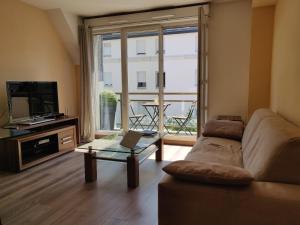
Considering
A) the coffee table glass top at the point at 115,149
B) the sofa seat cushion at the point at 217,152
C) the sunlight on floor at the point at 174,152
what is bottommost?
the sunlight on floor at the point at 174,152

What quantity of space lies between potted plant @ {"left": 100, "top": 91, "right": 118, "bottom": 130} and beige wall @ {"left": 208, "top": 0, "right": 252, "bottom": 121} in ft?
6.15

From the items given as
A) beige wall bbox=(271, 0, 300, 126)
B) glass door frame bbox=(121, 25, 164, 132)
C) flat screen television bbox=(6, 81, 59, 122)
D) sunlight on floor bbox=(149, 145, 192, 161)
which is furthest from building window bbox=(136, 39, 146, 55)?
beige wall bbox=(271, 0, 300, 126)

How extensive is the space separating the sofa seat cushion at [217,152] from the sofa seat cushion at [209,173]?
2.33 ft

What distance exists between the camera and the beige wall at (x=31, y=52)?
3471 mm

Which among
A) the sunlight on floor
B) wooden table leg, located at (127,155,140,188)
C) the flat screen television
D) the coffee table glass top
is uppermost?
the flat screen television

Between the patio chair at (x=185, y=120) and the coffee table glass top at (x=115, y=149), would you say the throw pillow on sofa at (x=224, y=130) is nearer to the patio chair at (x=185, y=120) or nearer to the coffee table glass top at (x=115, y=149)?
the coffee table glass top at (x=115, y=149)

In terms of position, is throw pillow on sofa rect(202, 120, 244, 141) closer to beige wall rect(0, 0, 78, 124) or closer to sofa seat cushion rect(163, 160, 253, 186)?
sofa seat cushion rect(163, 160, 253, 186)

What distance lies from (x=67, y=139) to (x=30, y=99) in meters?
0.81

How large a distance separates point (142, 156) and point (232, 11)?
2.59 metres

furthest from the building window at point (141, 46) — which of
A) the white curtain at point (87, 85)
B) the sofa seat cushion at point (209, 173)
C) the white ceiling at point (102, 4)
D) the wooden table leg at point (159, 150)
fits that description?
the sofa seat cushion at point (209, 173)

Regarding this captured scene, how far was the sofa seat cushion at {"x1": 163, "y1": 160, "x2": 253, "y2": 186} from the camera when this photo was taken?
1.31 meters

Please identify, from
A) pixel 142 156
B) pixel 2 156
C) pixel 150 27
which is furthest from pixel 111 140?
pixel 150 27

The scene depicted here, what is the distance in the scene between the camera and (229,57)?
3.88 m

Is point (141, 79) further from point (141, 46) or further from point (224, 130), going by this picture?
point (224, 130)
